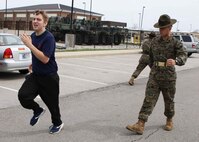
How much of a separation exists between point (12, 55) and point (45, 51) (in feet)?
19.9

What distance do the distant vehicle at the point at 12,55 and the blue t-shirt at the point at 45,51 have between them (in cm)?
571

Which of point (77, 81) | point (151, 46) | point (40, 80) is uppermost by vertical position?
point (151, 46)

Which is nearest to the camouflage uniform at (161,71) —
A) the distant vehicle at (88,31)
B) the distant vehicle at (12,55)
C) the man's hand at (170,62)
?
the man's hand at (170,62)

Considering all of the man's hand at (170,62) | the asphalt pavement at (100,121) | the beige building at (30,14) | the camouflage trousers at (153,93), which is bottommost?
the asphalt pavement at (100,121)

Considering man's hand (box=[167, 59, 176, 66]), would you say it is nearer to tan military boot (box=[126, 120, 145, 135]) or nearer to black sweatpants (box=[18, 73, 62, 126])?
tan military boot (box=[126, 120, 145, 135])

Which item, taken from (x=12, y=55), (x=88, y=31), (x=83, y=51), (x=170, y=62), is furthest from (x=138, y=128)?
(x=88, y=31)

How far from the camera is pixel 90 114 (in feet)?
22.4

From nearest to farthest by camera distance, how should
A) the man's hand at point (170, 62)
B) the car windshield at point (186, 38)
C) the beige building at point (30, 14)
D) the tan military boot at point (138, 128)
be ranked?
the man's hand at point (170, 62) < the tan military boot at point (138, 128) < the car windshield at point (186, 38) < the beige building at point (30, 14)

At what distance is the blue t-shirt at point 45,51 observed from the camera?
16.0 ft

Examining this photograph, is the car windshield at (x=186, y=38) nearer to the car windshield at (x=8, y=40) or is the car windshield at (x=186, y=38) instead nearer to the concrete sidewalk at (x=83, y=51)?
the concrete sidewalk at (x=83, y=51)

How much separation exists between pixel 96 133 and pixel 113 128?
41 centimetres

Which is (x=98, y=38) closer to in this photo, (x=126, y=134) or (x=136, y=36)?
(x=136, y=36)

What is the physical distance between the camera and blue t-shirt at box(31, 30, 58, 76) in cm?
487

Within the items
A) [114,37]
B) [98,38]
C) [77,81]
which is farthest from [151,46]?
[114,37]
